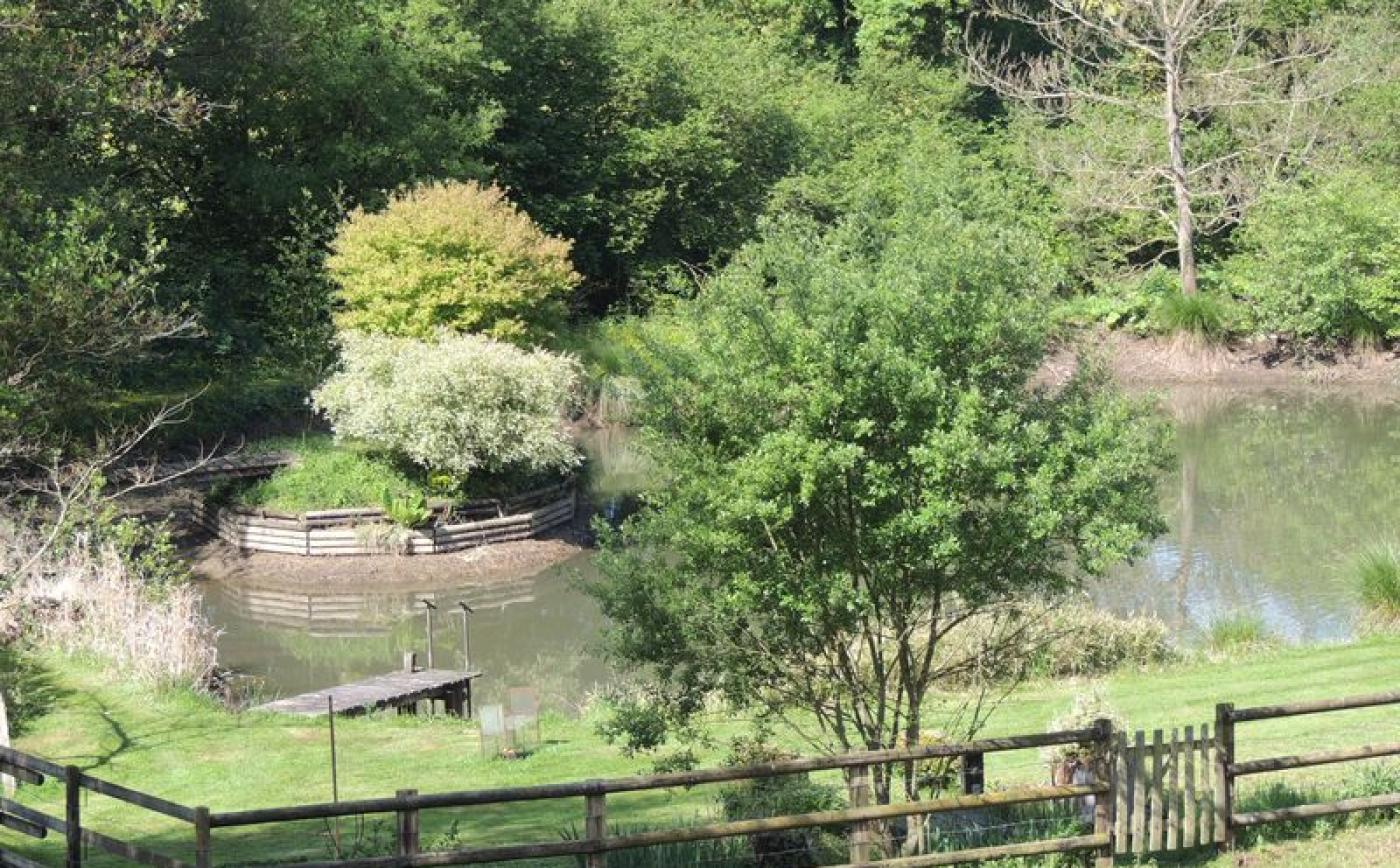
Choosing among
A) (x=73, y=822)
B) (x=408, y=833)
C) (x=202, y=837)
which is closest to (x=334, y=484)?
(x=73, y=822)

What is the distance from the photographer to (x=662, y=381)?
1256 cm

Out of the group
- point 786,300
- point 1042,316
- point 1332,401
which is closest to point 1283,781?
point 1042,316

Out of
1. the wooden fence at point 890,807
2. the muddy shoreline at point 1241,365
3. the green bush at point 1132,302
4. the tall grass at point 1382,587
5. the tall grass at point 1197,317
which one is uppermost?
the green bush at point 1132,302

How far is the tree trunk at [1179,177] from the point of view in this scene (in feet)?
144

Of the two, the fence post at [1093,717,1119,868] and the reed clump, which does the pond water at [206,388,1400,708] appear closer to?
the reed clump

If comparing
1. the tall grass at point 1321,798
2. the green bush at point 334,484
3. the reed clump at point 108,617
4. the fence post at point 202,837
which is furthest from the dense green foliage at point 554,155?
the tall grass at point 1321,798

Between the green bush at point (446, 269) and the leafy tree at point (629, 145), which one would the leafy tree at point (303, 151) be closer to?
the leafy tree at point (629, 145)

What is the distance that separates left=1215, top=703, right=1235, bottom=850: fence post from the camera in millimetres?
10945

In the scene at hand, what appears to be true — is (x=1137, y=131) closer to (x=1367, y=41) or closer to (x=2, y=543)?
(x=1367, y=41)

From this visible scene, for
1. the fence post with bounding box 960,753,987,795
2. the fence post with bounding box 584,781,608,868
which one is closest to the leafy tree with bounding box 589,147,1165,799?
the fence post with bounding box 960,753,987,795

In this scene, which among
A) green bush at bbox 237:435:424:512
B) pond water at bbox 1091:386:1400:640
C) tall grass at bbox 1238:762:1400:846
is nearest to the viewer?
tall grass at bbox 1238:762:1400:846

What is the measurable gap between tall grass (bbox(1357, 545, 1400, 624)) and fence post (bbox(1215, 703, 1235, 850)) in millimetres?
10063

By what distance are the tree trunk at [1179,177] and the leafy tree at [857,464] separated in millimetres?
32152

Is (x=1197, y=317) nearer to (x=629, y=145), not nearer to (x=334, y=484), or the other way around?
(x=629, y=145)
